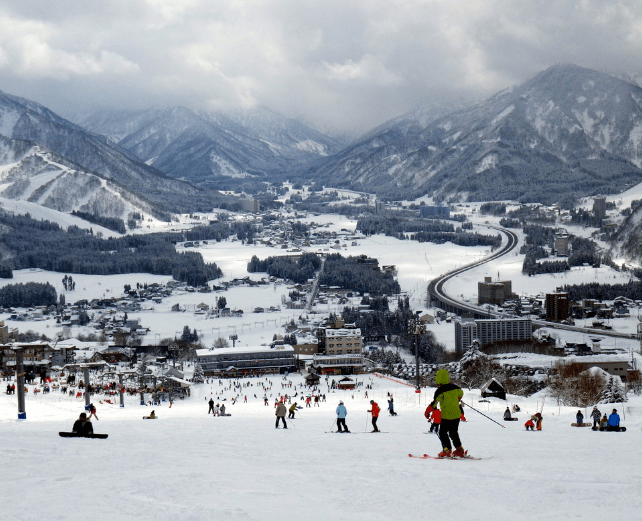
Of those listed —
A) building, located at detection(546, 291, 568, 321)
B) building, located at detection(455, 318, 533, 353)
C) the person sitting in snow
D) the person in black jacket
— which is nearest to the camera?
the person in black jacket

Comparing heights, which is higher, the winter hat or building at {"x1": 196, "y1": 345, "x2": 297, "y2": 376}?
the winter hat

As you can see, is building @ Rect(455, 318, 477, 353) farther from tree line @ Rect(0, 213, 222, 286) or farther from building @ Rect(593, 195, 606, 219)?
building @ Rect(593, 195, 606, 219)

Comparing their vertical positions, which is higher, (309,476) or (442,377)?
(442,377)

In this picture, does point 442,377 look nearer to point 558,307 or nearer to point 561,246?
point 558,307

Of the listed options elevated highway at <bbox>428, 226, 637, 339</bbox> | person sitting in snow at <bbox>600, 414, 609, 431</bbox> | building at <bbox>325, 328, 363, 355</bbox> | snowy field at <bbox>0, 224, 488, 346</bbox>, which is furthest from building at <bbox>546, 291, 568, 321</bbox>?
person sitting in snow at <bbox>600, 414, 609, 431</bbox>

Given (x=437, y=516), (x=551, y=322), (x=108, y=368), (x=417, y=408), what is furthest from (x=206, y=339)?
(x=437, y=516)

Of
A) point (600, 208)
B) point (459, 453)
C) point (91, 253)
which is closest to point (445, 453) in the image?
point (459, 453)

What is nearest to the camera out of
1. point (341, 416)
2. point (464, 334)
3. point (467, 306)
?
point (341, 416)
